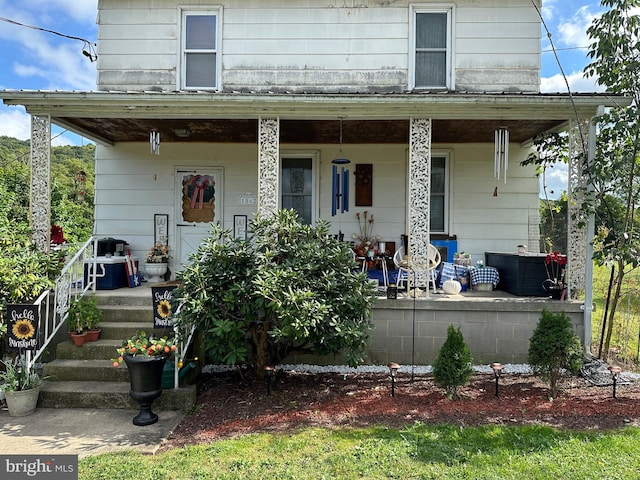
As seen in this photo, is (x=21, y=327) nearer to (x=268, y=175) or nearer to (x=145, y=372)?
(x=145, y=372)

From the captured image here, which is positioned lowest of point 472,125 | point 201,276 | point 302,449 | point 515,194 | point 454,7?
point 302,449

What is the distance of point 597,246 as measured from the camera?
19.4 ft

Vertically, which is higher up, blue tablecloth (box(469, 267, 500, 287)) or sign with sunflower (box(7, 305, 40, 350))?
blue tablecloth (box(469, 267, 500, 287))

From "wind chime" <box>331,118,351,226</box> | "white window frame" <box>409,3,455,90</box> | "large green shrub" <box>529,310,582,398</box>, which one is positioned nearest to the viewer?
"large green shrub" <box>529,310,582,398</box>

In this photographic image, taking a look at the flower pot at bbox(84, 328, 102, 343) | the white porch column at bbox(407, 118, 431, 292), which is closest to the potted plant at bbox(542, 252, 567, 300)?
the white porch column at bbox(407, 118, 431, 292)

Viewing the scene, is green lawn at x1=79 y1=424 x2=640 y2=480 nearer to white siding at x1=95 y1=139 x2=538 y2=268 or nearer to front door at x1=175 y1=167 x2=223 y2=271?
white siding at x1=95 y1=139 x2=538 y2=268

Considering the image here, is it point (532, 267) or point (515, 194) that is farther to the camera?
point (515, 194)

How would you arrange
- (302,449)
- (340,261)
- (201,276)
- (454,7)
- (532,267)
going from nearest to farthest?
(302,449), (201,276), (340,261), (532,267), (454,7)

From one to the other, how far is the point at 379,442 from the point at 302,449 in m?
0.68

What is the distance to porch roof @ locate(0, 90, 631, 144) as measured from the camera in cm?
575

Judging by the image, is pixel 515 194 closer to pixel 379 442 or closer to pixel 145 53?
pixel 379 442

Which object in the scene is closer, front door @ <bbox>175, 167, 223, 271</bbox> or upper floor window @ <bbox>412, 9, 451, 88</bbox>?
upper floor window @ <bbox>412, 9, 451, 88</bbox>

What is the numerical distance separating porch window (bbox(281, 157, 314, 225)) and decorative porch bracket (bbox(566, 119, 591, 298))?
4.48m

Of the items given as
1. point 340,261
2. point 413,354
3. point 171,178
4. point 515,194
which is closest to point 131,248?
point 171,178
